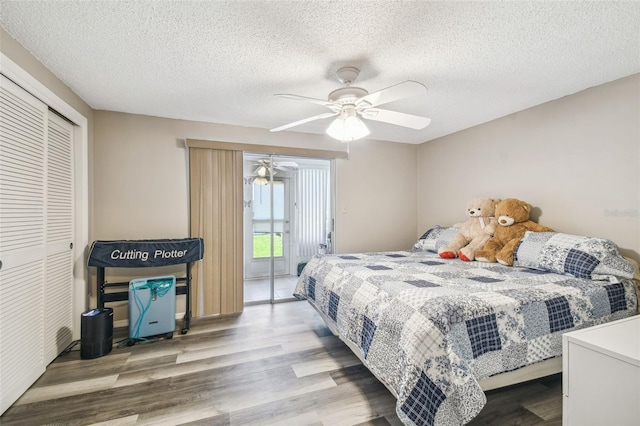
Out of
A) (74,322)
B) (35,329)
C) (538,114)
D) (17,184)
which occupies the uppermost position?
(538,114)

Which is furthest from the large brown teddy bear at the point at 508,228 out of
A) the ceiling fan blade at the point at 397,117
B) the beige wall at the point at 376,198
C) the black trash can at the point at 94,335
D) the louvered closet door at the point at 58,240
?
the louvered closet door at the point at 58,240

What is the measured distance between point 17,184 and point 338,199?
317 centimetres

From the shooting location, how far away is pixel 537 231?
8.85ft

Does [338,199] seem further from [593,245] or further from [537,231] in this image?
[593,245]

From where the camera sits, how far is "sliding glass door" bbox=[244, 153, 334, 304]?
13.4 ft

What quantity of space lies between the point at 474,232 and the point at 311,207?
2.44 metres

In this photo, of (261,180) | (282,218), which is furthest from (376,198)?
(261,180)

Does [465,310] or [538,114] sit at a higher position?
[538,114]

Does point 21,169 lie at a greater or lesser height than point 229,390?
greater

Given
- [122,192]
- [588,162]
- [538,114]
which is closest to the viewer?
[588,162]

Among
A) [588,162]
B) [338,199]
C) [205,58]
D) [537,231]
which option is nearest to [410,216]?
[338,199]

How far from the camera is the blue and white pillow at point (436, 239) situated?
11.3ft

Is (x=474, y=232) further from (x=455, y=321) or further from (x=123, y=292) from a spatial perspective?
(x=123, y=292)

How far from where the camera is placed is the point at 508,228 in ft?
9.36
